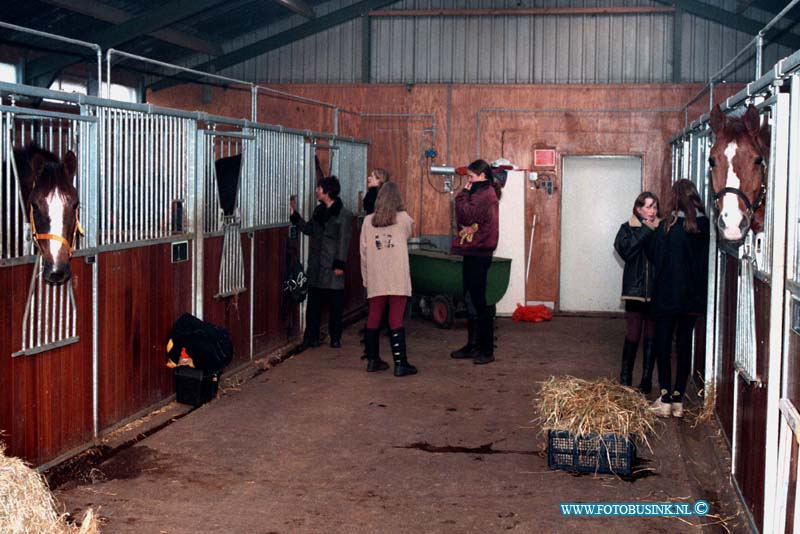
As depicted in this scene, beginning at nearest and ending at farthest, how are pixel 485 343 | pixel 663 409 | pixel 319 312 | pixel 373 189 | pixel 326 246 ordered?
1. pixel 663 409
2. pixel 485 343
3. pixel 326 246
4. pixel 319 312
5. pixel 373 189

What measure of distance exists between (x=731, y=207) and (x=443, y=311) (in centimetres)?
568

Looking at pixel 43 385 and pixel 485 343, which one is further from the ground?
pixel 43 385

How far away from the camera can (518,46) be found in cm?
1170

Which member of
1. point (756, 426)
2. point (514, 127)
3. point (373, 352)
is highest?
point (514, 127)

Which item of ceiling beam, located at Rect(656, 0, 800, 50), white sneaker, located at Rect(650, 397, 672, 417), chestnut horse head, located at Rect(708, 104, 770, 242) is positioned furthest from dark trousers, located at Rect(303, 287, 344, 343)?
ceiling beam, located at Rect(656, 0, 800, 50)

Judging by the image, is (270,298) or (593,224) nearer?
(270,298)

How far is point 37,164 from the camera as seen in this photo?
4629mm

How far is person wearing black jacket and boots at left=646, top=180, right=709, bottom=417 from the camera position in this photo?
5.65 meters

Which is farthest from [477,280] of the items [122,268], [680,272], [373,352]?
[122,268]

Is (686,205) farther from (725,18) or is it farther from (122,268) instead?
(725,18)

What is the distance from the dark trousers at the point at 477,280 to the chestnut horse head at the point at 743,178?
3.24 metres

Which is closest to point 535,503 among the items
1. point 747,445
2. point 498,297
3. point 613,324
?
point 747,445

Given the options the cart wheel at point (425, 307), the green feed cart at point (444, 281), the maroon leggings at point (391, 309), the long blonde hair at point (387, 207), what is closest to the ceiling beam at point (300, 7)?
the green feed cart at point (444, 281)

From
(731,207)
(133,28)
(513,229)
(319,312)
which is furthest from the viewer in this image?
(513,229)
